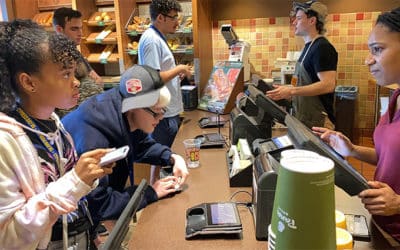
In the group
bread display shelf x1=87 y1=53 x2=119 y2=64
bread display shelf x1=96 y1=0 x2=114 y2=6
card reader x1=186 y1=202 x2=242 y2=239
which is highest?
bread display shelf x1=96 y1=0 x2=114 y2=6

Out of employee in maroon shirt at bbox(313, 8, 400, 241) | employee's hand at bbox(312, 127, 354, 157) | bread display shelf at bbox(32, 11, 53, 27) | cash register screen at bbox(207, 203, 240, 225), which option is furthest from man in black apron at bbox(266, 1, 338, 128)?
bread display shelf at bbox(32, 11, 53, 27)

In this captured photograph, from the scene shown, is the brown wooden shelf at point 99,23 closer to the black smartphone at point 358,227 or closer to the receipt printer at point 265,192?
the receipt printer at point 265,192

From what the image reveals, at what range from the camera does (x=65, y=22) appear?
3.03 metres

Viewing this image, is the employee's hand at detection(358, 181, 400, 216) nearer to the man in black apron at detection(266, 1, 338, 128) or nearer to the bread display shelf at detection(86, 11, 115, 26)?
the man in black apron at detection(266, 1, 338, 128)

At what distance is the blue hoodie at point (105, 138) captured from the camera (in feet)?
4.41

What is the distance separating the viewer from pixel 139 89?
1.52 meters

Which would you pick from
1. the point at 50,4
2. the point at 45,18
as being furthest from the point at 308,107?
the point at 50,4

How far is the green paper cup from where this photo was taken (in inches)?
27.5

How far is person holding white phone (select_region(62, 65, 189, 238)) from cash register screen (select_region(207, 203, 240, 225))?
0.88ft

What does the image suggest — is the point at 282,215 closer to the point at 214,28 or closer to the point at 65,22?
the point at 65,22

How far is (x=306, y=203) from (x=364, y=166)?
3.48 meters

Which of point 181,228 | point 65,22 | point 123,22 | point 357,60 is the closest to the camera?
point 181,228

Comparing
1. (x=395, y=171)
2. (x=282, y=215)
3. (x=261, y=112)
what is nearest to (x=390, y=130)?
(x=395, y=171)

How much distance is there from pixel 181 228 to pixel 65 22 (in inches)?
94.6
